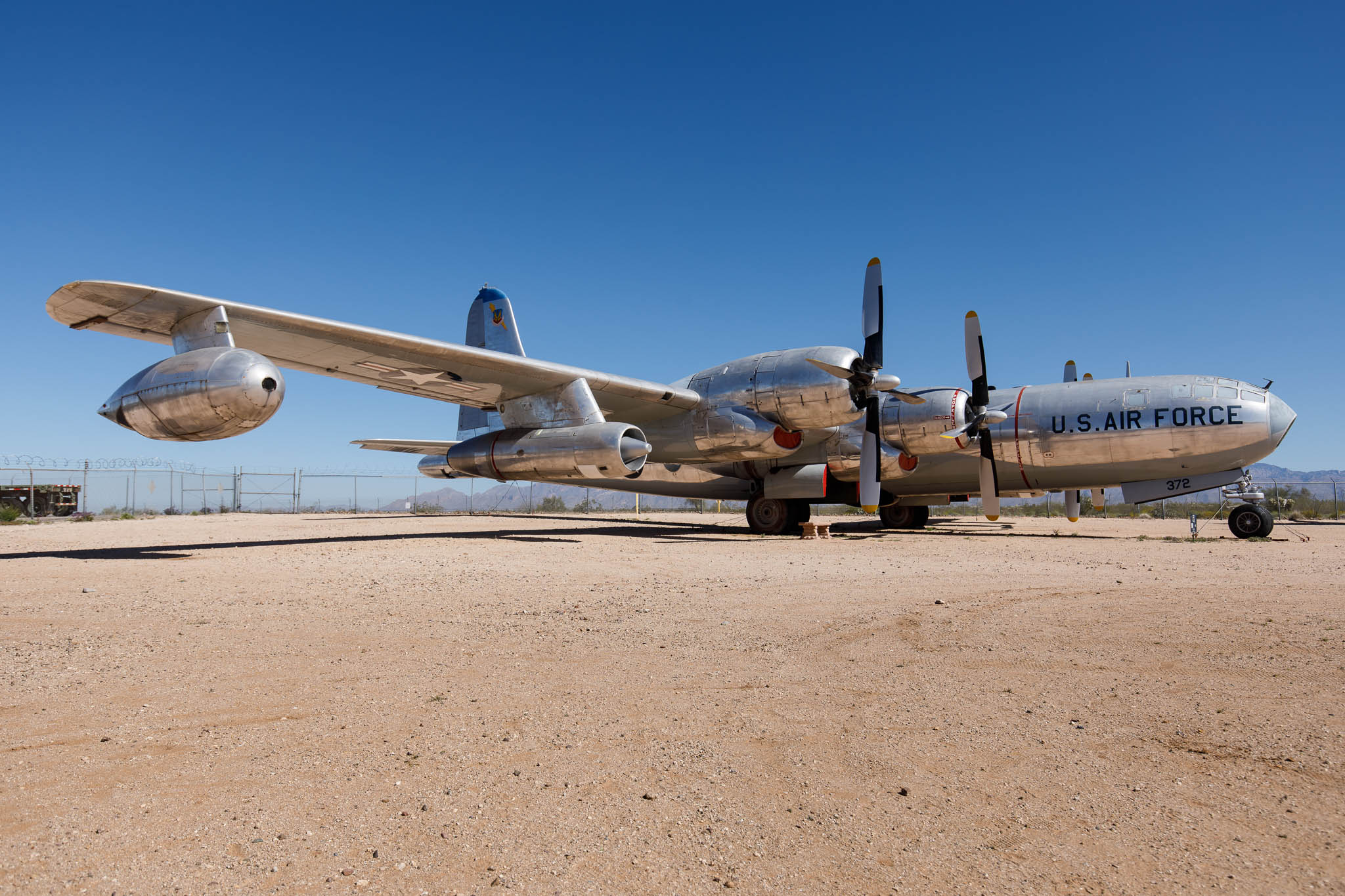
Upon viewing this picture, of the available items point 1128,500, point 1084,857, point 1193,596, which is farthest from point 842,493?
point 1084,857

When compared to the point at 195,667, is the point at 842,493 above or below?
above

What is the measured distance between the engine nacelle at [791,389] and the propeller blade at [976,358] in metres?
3.02

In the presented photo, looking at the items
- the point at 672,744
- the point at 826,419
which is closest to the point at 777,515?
the point at 826,419

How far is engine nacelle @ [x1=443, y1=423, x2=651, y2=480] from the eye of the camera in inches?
558

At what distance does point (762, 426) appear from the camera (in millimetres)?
15242

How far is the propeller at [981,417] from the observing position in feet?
51.3

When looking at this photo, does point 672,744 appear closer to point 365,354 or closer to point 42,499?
point 365,354

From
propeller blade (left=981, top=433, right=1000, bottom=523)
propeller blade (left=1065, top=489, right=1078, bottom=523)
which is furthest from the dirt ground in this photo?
propeller blade (left=1065, top=489, right=1078, bottom=523)

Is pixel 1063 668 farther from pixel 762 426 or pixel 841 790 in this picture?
pixel 762 426

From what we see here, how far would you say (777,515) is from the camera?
18.6 metres

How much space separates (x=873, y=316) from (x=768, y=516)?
6110 mm

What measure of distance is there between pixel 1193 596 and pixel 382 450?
22.8m

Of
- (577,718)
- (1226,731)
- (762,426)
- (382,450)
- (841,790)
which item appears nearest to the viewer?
(841,790)

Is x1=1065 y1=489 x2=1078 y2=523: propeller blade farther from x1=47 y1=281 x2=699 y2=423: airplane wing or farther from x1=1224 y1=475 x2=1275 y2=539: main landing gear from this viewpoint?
x1=47 y1=281 x2=699 y2=423: airplane wing
